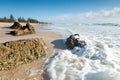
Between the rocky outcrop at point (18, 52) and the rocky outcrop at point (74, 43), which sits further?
the rocky outcrop at point (74, 43)

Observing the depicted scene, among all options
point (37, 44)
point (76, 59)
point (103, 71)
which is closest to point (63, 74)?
point (103, 71)

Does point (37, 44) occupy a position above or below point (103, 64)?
above

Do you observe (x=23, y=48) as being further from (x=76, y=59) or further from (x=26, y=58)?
(x=76, y=59)

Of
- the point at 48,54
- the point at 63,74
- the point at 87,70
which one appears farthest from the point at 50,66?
the point at 48,54

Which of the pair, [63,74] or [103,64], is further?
[103,64]

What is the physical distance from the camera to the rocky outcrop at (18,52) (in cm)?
680

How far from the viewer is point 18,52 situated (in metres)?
7.35

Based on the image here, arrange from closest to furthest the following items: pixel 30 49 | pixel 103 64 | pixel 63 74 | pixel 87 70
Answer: pixel 63 74 < pixel 87 70 < pixel 103 64 < pixel 30 49

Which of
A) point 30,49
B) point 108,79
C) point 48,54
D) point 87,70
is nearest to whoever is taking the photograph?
point 108,79

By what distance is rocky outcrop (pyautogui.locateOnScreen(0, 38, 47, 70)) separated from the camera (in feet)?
22.3

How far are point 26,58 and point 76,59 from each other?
7.35 feet

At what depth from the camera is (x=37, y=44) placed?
8.41 meters

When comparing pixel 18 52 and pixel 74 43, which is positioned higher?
pixel 18 52

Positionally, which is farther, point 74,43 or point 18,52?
point 74,43
